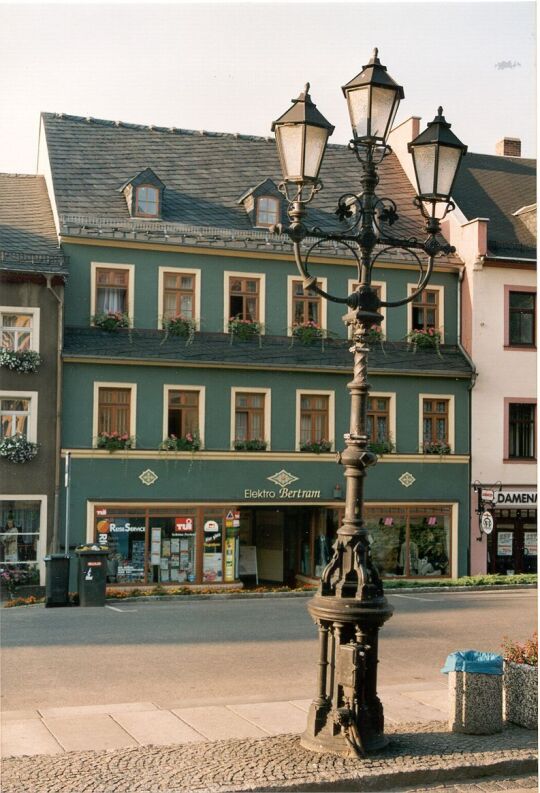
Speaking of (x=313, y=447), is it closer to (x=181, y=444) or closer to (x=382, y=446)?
(x=382, y=446)

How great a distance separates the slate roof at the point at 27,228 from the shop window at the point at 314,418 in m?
7.65

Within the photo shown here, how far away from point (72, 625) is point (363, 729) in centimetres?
891

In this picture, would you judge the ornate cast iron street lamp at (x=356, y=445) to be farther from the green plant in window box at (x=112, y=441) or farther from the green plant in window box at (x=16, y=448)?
the green plant in window box at (x=112, y=441)

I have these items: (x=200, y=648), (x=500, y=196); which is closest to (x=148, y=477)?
(x=200, y=648)

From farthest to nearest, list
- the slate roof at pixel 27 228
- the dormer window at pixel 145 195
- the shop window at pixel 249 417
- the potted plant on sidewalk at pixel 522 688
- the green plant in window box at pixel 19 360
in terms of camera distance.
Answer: the dormer window at pixel 145 195 → the shop window at pixel 249 417 → the slate roof at pixel 27 228 → the green plant in window box at pixel 19 360 → the potted plant on sidewalk at pixel 522 688

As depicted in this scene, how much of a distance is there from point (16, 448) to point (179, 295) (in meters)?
6.12

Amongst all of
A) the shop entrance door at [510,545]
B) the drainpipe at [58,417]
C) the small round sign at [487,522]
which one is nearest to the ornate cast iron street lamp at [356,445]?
the drainpipe at [58,417]

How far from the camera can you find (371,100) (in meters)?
8.78

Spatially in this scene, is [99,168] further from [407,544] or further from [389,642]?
[389,642]

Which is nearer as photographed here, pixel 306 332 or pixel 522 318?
pixel 306 332

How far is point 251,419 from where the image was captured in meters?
28.0

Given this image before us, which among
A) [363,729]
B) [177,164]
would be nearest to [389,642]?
[363,729]

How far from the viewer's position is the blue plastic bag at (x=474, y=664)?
9102mm

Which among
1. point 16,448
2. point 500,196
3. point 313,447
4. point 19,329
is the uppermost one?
point 500,196
